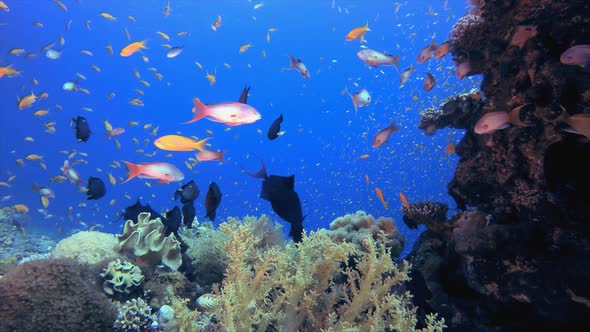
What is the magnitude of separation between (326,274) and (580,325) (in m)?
2.79

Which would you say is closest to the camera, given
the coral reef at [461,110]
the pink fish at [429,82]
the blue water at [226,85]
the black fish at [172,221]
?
the black fish at [172,221]

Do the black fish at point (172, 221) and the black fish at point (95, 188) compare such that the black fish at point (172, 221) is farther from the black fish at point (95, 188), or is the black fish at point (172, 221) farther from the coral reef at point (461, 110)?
the coral reef at point (461, 110)

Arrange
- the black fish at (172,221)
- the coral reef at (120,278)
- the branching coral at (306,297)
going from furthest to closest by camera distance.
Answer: the black fish at (172,221) → the coral reef at (120,278) → the branching coral at (306,297)

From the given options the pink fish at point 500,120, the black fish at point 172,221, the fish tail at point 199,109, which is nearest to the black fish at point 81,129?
the black fish at point 172,221

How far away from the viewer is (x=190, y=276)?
5496 millimetres

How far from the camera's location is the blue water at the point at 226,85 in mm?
46375

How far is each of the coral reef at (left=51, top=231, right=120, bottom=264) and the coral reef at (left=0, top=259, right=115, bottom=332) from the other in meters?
1.46

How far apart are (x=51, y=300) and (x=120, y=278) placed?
3.83 ft

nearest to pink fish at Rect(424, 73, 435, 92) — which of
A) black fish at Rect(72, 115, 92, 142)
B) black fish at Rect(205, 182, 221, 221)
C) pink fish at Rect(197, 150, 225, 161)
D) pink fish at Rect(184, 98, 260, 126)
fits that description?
pink fish at Rect(197, 150, 225, 161)

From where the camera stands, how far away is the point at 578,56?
11.1ft

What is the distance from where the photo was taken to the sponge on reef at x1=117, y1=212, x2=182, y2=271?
16.8 ft

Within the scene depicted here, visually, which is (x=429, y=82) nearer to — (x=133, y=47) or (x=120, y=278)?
(x=120, y=278)

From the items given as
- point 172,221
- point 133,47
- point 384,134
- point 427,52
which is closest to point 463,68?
→ point 427,52

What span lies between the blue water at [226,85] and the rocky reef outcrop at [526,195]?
22742mm
